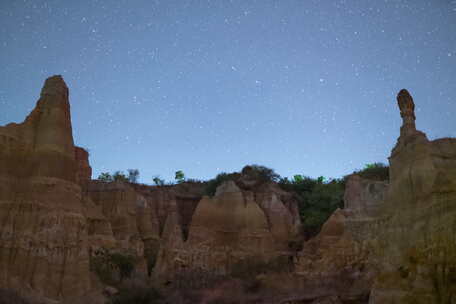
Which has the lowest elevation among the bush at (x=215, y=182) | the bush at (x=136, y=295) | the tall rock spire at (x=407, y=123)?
the bush at (x=136, y=295)

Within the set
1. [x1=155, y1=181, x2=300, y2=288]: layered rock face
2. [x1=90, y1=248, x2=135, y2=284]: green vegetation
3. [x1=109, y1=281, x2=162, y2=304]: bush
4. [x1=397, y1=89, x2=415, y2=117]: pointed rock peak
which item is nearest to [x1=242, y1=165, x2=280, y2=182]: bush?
[x1=155, y1=181, x2=300, y2=288]: layered rock face

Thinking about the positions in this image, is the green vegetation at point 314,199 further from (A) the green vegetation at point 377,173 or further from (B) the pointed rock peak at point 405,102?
(B) the pointed rock peak at point 405,102

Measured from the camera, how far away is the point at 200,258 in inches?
1409

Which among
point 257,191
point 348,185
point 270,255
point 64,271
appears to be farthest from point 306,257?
point 64,271

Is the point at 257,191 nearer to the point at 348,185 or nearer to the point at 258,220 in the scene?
the point at 258,220

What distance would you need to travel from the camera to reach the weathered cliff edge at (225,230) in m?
11.2

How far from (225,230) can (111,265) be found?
11.5 meters

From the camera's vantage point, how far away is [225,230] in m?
38.7

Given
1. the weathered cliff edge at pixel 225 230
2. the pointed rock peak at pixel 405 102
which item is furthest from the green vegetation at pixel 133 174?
the pointed rock peak at pixel 405 102

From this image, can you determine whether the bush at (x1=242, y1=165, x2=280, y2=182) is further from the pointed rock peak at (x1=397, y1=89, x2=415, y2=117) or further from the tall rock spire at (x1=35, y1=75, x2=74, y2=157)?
the pointed rock peak at (x1=397, y1=89, x2=415, y2=117)

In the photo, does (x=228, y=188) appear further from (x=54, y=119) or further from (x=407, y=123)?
(x=407, y=123)

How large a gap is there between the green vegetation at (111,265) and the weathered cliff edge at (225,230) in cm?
83

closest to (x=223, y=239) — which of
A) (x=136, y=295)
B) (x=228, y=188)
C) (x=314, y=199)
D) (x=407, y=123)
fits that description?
(x=228, y=188)

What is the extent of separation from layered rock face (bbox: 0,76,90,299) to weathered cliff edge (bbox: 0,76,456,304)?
0.18 feet
